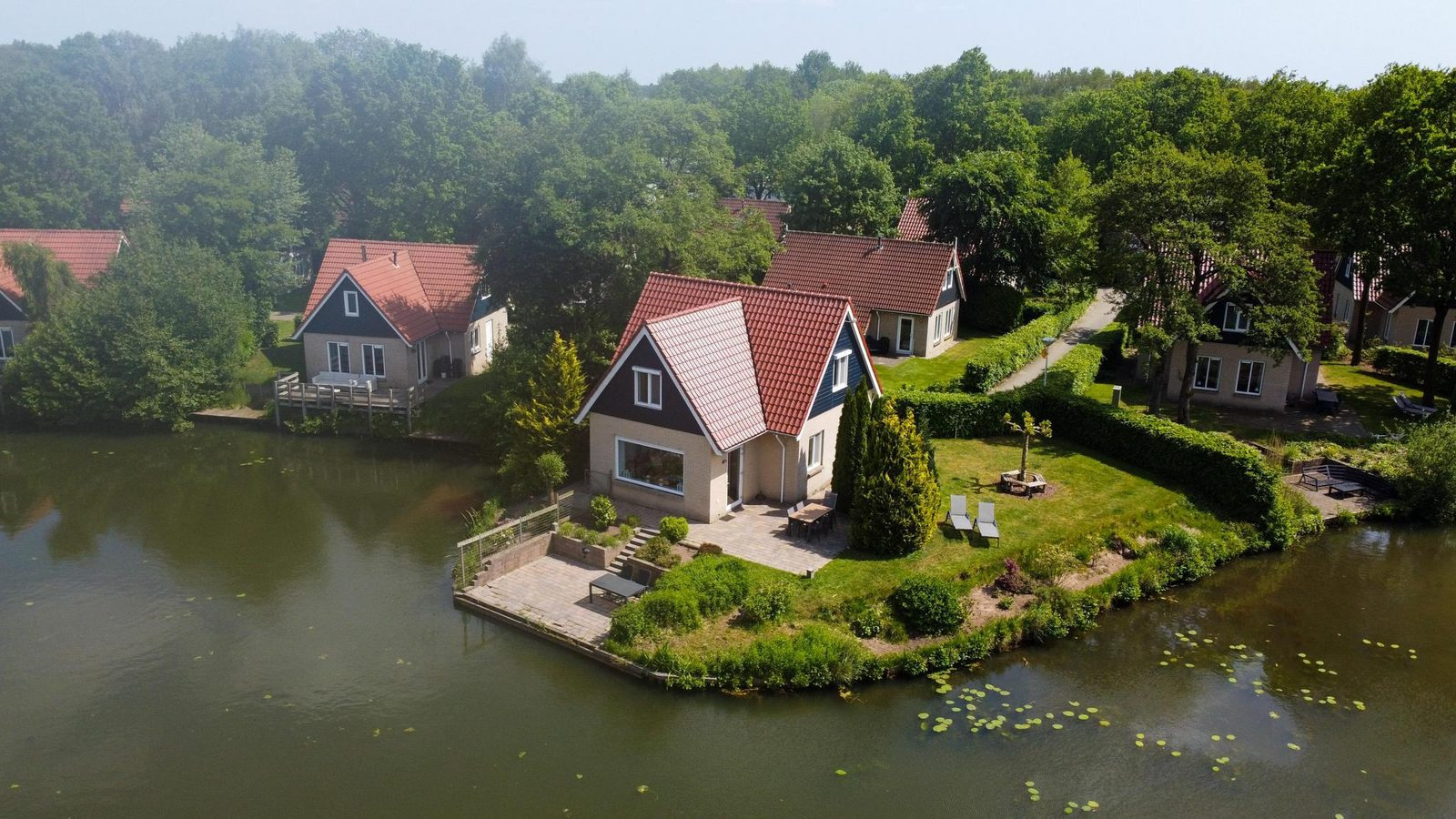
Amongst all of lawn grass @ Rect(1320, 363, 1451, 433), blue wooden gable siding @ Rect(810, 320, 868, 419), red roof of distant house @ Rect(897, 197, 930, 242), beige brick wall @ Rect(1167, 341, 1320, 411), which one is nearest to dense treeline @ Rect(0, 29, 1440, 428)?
red roof of distant house @ Rect(897, 197, 930, 242)

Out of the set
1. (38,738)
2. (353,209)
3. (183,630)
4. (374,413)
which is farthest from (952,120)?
(38,738)

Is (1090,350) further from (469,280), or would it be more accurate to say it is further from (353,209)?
(353,209)

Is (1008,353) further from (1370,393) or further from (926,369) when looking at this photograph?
(1370,393)

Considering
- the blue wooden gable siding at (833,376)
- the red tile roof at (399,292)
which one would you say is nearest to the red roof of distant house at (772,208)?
the red tile roof at (399,292)

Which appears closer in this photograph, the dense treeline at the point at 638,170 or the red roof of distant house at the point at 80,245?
the dense treeline at the point at 638,170

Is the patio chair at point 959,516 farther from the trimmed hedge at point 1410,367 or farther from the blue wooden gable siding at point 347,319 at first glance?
the trimmed hedge at point 1410,367

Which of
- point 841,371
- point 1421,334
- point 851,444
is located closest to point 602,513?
point 851,444
